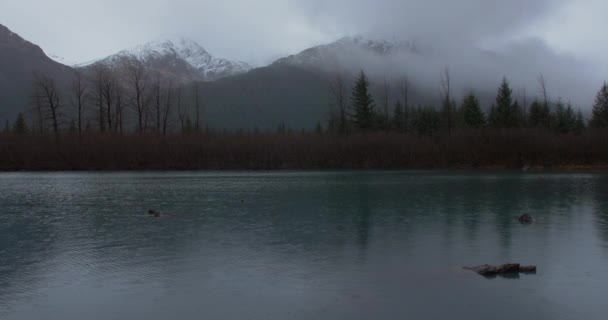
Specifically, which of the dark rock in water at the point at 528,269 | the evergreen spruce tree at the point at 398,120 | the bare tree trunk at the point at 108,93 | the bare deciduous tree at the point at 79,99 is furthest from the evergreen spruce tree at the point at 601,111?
the dark rock in water at the point at 528,269

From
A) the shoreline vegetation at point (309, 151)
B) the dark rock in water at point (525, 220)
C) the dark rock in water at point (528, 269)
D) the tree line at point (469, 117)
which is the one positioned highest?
→ the tree line at point (469, 117)

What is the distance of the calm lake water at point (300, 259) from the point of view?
9984mm

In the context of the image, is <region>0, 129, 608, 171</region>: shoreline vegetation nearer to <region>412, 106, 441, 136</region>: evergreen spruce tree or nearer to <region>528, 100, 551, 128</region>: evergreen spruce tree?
<region>412, 106, 441, 136</region>: evergreen spruce tree

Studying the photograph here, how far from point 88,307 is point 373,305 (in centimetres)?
509

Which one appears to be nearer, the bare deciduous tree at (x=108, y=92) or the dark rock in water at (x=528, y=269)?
the dark rock in water at (x=528, y=269)

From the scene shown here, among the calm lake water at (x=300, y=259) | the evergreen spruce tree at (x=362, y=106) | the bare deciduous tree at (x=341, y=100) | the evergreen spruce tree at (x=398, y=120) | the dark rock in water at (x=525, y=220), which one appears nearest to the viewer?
the calm lake water at (x=300, y=259)

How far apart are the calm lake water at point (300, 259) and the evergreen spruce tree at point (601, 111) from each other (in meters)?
60.8

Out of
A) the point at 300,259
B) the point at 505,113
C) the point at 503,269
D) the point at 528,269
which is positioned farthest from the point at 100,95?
the point at 528,269

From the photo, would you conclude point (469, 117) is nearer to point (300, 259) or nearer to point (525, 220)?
point (525, 220)

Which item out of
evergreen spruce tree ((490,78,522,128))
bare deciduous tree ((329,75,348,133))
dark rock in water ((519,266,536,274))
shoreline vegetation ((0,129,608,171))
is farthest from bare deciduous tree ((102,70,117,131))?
dark rock in water ((519,266,536,274))

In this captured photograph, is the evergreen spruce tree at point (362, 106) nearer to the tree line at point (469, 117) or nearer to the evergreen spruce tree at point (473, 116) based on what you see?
the tree line at point (469, 117)

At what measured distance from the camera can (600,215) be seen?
70.6 feet

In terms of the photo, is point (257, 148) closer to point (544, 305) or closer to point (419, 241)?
point (419, 241)

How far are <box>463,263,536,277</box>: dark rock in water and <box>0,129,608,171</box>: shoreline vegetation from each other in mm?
53598
